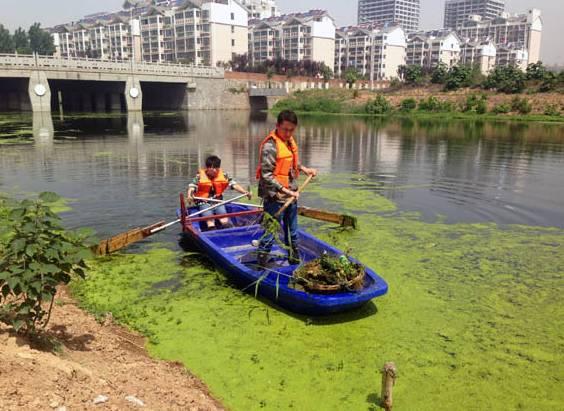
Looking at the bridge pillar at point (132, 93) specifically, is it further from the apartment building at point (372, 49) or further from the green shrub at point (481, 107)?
the apartment building at point (372, 49)

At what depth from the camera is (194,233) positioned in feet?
24.5

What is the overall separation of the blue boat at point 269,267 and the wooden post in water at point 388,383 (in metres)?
1.37

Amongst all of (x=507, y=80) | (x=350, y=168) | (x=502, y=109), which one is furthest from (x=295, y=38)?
(x=350, y=168)

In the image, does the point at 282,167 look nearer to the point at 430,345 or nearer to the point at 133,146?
the point at 430,345

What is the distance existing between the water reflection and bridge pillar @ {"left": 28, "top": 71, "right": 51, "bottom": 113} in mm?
19512

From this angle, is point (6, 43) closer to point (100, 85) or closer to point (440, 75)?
point (100, 85)

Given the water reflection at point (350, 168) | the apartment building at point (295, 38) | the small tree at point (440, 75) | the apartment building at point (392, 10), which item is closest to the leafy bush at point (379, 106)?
the small tree at point (440, 75)

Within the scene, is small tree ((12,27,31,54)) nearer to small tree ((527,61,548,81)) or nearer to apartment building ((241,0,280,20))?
apartment building ((241,0,280,20))

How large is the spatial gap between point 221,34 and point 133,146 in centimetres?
7083

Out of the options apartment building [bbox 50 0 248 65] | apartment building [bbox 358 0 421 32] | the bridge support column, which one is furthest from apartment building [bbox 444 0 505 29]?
the bridge support column

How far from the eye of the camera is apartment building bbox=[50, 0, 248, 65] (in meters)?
86.4

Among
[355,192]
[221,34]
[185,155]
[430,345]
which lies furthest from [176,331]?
[221,34]

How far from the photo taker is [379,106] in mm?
53875

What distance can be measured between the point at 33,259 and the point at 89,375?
3.27ft
